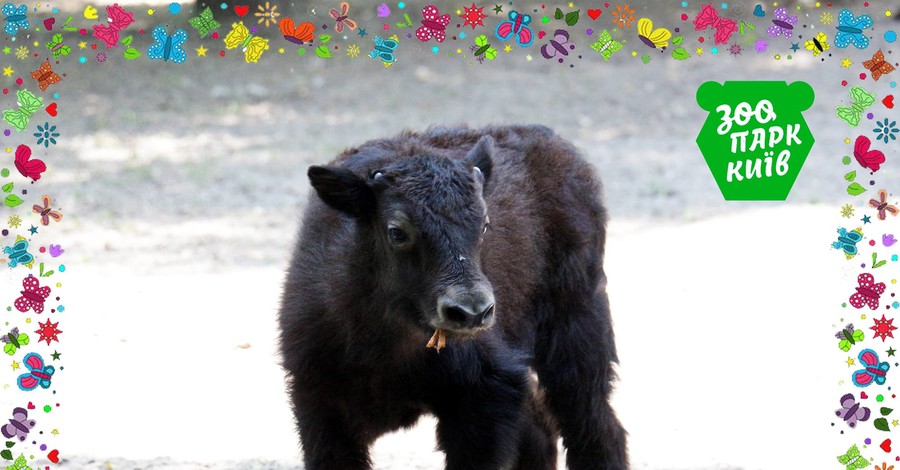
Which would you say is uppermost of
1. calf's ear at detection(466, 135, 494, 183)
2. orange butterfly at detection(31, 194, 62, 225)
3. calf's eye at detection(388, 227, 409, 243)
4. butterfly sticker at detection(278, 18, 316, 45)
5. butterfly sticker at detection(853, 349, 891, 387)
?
butterfly sticker at detection(278, 18, 316, 45)

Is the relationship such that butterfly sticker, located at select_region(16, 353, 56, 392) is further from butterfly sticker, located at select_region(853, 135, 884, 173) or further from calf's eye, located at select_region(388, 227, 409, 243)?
butterfly sticker, located at select_region(853, 135, 884, 173)

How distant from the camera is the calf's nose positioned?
4.56 m

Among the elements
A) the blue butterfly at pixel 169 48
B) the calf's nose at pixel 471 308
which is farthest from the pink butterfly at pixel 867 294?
the blue butterfly at pixel 169 48

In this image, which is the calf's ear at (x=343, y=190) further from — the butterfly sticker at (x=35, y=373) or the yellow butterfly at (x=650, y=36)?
the yellow butterfly at (x=650, y=36)

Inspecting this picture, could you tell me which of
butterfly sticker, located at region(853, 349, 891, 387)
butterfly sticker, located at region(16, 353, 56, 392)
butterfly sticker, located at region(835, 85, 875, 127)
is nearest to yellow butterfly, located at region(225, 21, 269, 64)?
butterfly sticker, located at region(16, 353, 56, 392)

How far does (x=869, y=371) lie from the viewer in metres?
5.77

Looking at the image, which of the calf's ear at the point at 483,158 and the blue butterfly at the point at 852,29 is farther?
the blue butterfly at the point at 852,29

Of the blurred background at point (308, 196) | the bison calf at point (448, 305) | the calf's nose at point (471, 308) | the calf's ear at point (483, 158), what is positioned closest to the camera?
the calf's nose at point (471, 308)

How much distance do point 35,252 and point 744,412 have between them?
6.86 metres

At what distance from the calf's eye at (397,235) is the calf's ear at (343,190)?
0.25 meters

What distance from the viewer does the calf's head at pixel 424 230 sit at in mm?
4668

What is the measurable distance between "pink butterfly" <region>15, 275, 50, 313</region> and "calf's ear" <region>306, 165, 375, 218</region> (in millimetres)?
1640

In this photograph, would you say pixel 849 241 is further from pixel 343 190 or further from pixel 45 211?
pixel 45 211

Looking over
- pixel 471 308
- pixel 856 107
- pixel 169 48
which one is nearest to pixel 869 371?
pixel 856 107
